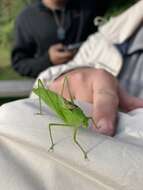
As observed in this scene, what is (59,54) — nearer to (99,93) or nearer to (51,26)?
(51,26)

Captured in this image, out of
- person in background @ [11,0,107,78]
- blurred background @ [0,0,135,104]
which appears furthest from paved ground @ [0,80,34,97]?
person in background @ [11,0,107,78]

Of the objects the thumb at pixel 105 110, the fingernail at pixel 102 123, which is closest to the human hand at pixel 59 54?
the thumb at pixel 105 110

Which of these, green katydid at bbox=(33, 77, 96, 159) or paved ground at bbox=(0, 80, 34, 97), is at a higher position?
green katydid at bbox=(33, 77, 96, 159)

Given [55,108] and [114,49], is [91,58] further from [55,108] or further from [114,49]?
[55,108]

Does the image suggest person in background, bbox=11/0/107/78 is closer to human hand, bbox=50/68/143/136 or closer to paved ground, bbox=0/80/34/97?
paved ground, bbox=0/80/34/97

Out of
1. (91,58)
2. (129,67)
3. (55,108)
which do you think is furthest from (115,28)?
(55,108)

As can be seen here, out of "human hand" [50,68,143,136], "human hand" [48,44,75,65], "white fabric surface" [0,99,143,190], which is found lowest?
"human hand" [48,44,75,65]

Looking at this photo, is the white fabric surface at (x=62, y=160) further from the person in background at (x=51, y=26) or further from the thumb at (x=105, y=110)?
the person in background at (x=51, y=26)
